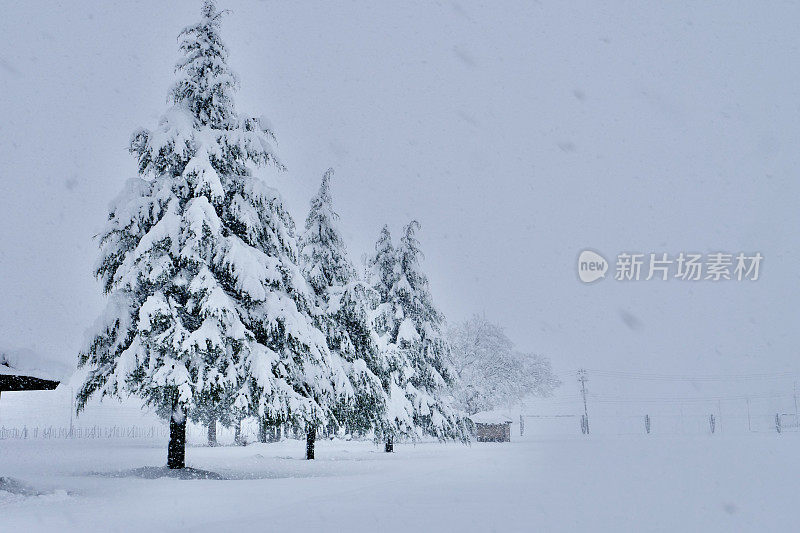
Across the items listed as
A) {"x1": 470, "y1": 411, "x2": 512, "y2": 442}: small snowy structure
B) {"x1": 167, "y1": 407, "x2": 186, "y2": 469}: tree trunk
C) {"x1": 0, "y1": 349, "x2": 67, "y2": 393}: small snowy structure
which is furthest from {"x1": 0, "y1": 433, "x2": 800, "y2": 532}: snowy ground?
{"x1": 470, "y1": 411, "x2": 512, "y2": 442}: small snowy structure

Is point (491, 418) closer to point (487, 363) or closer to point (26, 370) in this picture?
point (487, 363)

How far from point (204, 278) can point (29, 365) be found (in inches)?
179

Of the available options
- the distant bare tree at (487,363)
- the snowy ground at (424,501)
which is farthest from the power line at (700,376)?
the snowy ground at (424,501)

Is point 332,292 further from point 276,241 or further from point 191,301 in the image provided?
point 191,301

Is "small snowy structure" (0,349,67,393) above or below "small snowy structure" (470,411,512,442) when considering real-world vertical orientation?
above

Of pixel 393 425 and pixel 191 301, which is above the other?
pixel 191 301

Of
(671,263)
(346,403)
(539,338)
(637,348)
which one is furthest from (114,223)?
(539,338)

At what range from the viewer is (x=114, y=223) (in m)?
16.9

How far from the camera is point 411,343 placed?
29.8m

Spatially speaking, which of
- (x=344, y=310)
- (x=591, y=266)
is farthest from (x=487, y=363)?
(x=344, y=310)

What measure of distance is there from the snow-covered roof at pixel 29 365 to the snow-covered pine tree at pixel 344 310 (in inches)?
366

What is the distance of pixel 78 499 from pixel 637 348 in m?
165

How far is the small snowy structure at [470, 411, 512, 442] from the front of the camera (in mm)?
52219

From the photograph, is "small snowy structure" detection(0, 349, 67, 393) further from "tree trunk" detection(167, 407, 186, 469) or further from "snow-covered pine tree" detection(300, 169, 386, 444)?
"snow-covered pine tree" detection(300, 169, 386, 444)
